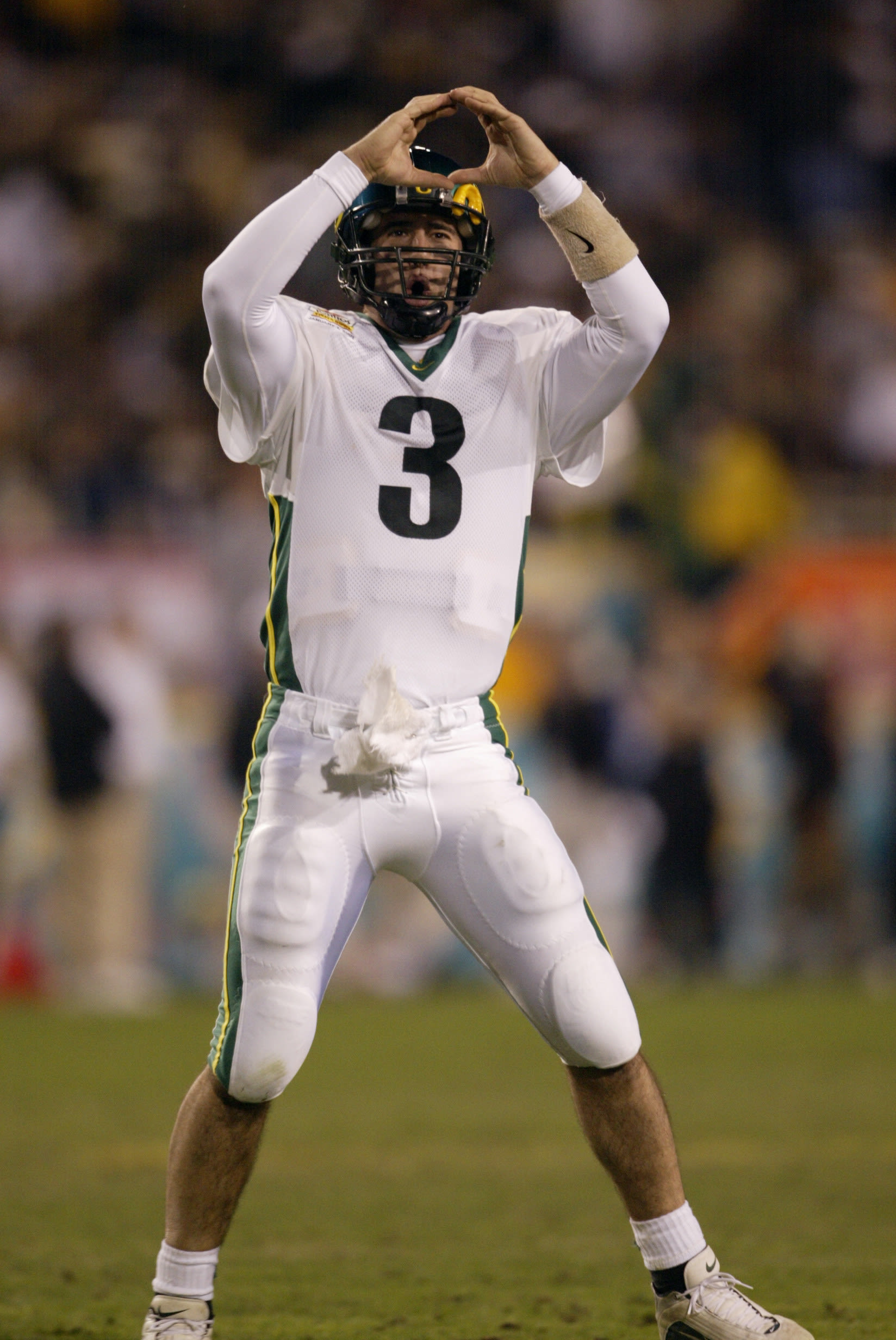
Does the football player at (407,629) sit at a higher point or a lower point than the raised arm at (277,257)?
lower

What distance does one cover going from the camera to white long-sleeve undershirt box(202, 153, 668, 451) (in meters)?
3.03

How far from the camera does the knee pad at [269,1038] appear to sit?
118 inches

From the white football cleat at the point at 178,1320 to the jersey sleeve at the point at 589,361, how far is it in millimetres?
1672

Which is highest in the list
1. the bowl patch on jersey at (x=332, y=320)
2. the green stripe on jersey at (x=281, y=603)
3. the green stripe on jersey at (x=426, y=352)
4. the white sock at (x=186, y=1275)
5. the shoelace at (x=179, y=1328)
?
the bowl patch on jersey at (x=332, y=320)

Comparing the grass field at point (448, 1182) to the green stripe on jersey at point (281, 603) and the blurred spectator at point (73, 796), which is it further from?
the green stripe on jersey at point (281, 603)

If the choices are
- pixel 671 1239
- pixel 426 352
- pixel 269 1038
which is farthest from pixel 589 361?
pixel 671 1239

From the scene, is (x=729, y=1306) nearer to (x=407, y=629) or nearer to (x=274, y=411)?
(x=407, y=629)

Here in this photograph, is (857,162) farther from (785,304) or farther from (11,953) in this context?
(11,953)

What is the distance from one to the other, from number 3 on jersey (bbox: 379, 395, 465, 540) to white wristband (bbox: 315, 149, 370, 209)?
38 centimetres

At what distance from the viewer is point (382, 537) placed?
3180 millimetres

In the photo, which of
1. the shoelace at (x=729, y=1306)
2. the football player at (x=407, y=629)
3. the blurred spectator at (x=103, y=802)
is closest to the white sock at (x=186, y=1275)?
the football player at (x=407, y=629)

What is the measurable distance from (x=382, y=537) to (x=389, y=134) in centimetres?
71

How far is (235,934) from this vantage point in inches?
122

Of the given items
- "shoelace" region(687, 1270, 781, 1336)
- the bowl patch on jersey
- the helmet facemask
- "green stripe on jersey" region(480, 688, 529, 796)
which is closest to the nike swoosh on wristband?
the helmet facemask
